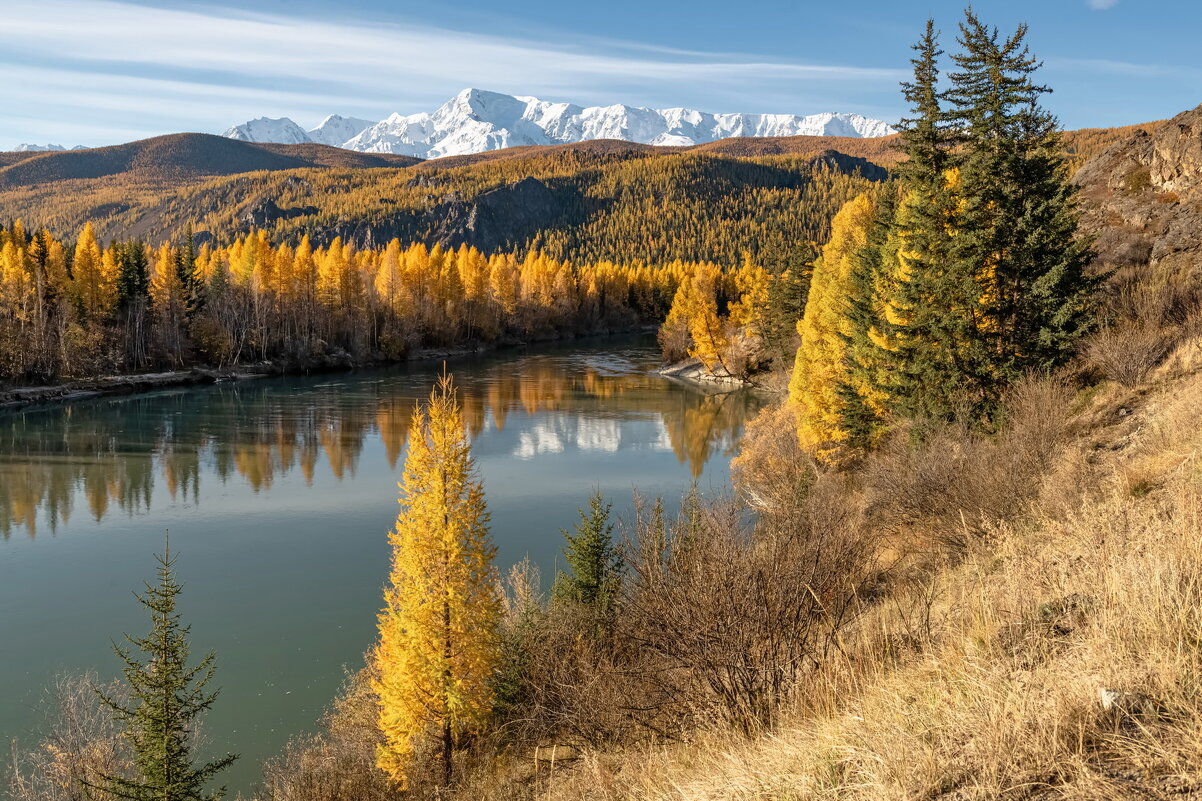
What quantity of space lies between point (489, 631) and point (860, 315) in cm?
1704

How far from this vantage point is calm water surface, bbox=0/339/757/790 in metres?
18.2

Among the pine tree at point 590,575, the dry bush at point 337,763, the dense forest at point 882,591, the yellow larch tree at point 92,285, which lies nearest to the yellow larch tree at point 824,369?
the dense forest at point 882,591

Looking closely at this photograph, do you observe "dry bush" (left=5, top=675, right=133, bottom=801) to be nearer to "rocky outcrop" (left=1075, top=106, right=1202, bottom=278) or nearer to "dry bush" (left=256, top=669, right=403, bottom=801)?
"dry bush" (left=256, top=669, right=403, bottom=801)

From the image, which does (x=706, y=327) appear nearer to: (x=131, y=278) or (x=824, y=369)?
(x=824, y=369)

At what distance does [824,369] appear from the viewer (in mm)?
29125

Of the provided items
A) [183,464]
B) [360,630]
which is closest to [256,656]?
[360,630]

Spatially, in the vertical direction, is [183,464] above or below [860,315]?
below

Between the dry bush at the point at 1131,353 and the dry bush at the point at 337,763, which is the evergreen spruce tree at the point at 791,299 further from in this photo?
the dry bush at the point at 337,763

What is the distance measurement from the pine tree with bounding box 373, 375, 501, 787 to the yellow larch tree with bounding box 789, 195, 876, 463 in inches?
635

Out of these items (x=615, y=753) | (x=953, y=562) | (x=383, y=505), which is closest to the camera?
(x=615, y=753)

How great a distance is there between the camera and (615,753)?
368 inches

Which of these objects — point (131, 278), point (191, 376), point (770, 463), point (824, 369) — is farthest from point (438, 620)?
point (131, 278)

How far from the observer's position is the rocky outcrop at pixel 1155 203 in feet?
76.0

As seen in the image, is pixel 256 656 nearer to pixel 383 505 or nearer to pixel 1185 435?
pixel 383 505
